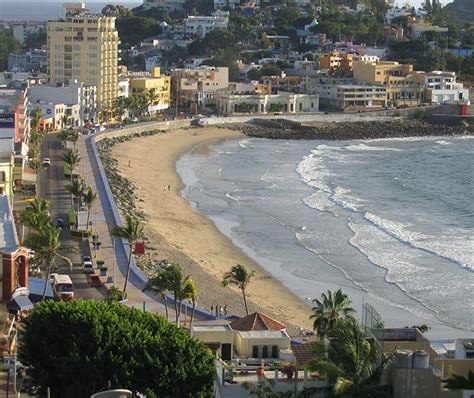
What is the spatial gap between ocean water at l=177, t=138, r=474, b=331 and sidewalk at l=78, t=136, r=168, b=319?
3968mm

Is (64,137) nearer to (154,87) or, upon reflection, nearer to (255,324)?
(154,87)

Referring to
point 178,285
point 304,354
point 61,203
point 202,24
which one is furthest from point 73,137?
point 202,24

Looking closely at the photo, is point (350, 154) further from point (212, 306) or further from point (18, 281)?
point (18, 281)

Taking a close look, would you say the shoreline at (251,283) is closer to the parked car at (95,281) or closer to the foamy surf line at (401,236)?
the parked car at (95,281)

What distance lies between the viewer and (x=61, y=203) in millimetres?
38094

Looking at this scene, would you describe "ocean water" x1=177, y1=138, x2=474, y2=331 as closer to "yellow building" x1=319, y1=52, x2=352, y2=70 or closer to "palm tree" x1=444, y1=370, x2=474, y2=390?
"palm tree" x1=444, y1=370, x2=474, y2=390

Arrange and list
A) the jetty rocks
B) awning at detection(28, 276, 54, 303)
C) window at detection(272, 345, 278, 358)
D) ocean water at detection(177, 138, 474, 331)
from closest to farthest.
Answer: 1. window at detection(272, 345, 278, 358)
2. awning at detection(28, 276, 54, 303)
3. ocean water at detection(177, 138, 474, 331)
4. the jetty rocks

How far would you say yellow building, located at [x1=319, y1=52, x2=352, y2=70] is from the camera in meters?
88.7

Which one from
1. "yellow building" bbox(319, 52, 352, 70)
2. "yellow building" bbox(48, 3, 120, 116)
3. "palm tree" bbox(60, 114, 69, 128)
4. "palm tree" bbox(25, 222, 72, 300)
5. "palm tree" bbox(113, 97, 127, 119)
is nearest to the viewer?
"palm tree" bbox(25, 222, 72, 300)

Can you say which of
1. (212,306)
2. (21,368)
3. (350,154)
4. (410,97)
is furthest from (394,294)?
(410,97)

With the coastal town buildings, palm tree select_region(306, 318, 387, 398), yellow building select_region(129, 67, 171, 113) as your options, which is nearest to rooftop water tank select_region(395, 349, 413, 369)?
palm tree select_region(306, 318, 387, 398)

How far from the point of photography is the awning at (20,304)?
23.1 metres

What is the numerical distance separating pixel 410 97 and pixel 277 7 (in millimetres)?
39386

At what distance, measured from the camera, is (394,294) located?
97.5 feet
